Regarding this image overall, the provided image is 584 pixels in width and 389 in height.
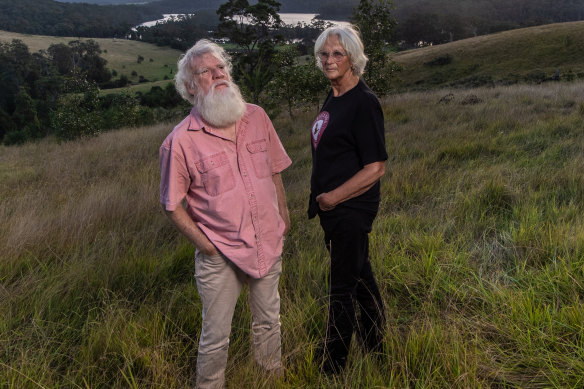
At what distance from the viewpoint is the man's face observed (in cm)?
180

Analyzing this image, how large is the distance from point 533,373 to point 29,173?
31.3ft

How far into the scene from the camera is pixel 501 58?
4228 cm

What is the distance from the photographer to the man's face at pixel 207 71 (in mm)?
1799

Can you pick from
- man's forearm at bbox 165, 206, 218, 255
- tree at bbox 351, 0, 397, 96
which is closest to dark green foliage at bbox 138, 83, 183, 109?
tree at bbox 351, 0, 397, 96

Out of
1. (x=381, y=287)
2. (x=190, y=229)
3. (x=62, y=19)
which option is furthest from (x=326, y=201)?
(x=62, y=19)

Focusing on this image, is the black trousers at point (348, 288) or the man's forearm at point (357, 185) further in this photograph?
the black trousers at point (348, 288)

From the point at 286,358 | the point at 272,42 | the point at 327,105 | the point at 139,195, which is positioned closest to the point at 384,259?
the point at 286,358

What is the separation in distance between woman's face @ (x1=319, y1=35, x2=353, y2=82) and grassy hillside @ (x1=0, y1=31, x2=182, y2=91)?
8674 cm

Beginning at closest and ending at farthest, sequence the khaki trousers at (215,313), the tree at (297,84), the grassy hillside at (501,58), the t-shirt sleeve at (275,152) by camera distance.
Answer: the khaki trousers at (215,313) → the t-shirt sleeve at (275,152) → the tree at (297,84) → the grassy hillside at (501,58)

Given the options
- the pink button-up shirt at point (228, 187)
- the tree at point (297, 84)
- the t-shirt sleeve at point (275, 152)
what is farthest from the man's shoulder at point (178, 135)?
the tree at point (297, 84)

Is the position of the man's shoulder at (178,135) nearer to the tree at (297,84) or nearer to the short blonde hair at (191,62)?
the short blonde hair at (191,62)

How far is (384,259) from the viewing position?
9.65 feet

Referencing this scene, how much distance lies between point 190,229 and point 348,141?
893 mm

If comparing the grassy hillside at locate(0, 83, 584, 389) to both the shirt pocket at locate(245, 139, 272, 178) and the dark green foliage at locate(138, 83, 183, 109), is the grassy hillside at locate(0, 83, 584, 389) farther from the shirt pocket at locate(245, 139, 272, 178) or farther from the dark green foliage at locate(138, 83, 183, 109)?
the dark green foliage at locate(138, 83, 183, 109)
